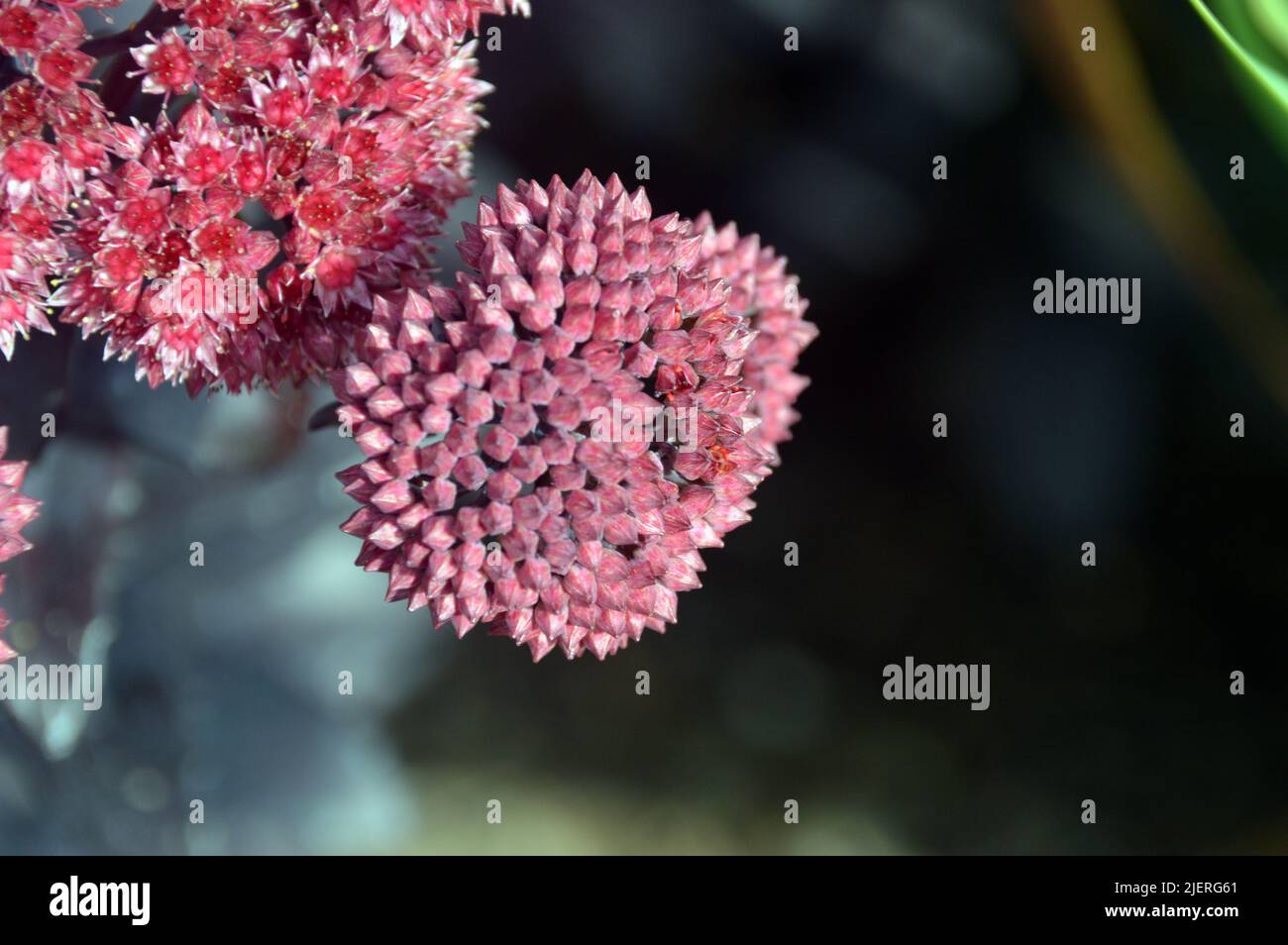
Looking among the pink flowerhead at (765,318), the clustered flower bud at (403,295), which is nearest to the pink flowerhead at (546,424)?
the clustered flower bud at (403,295)

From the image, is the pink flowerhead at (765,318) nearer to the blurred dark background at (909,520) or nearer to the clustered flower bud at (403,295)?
the clustered flower bud at (403,295)

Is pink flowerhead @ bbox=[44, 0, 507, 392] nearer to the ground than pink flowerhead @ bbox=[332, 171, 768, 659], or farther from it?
farther from it

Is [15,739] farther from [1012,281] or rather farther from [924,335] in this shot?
[1012,281]

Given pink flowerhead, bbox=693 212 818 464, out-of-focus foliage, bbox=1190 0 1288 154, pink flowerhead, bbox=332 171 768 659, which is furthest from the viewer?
out-of-focus foliage, bbox=1190 0 1288 154

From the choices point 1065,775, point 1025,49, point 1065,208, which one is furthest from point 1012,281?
point 1065,775

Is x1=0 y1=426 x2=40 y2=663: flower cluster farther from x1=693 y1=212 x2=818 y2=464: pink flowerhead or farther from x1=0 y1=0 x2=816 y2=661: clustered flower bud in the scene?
x1=693 y1=212 x2=818 y2=464: pink flowerhead

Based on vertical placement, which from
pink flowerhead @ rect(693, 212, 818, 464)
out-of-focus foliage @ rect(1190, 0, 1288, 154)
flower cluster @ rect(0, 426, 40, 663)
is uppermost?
out-of-focus foliage @ rect(1190, 0, 1288, 154)

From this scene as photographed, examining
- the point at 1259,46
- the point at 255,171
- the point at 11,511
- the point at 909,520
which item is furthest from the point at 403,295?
the point at 1259,46

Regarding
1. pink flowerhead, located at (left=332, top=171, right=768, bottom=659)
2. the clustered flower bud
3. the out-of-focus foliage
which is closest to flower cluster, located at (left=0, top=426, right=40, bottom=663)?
the clustered flower bud
